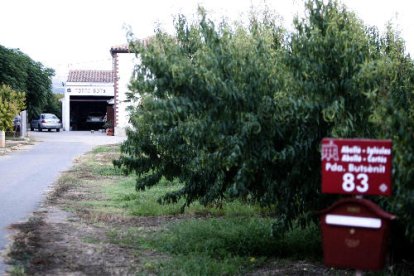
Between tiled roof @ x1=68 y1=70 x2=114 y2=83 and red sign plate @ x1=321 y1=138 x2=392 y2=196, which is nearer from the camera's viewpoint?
red sign plate @ x1=321 y1=138 x2=392 y2=196

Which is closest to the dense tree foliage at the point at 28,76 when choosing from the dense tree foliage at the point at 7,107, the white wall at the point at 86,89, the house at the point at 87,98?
the dense tree foliage at the point at 7,107

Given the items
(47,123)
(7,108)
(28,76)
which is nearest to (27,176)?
(7,108)

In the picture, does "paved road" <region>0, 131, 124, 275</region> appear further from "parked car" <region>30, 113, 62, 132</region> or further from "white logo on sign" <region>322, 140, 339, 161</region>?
"parked car" <region>30, 113, 62, 132</region>

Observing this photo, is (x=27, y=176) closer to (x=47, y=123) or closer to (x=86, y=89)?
(x=47, y=123)

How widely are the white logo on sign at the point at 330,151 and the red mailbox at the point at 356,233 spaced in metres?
0.34

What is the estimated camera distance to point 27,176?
1712 cm

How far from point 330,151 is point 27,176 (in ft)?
44.9

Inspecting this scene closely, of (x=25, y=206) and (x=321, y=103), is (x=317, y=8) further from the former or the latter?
(x=25, y=206)

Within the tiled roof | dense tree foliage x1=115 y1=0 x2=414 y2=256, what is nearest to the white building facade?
the tiled roof

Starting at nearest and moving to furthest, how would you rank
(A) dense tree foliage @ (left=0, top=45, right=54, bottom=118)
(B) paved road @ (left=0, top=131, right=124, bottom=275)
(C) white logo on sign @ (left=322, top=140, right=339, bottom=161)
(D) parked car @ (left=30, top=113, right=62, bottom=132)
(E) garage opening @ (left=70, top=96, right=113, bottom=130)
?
(C) white logo on sign @ (left=322, top=140, right=339, bottom=161) → (B) paved road @ (left=0, top=131, right=124, bottom=275) → (A) dense tree foliage @ (left=0, top=45, right=54, bottom=118) → (D) parked car @ (left=30, top=113, right=62, bottom=132) → (E) garage opening @ (left=70, top=96, right=113, bottom=130)

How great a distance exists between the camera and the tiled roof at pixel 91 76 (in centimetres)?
5055

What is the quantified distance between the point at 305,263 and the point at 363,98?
2.42 metres

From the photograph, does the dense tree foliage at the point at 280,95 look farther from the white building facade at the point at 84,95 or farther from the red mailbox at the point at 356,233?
the white building facade at the point at 84,95

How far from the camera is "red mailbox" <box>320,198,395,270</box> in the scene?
4.72 metres
